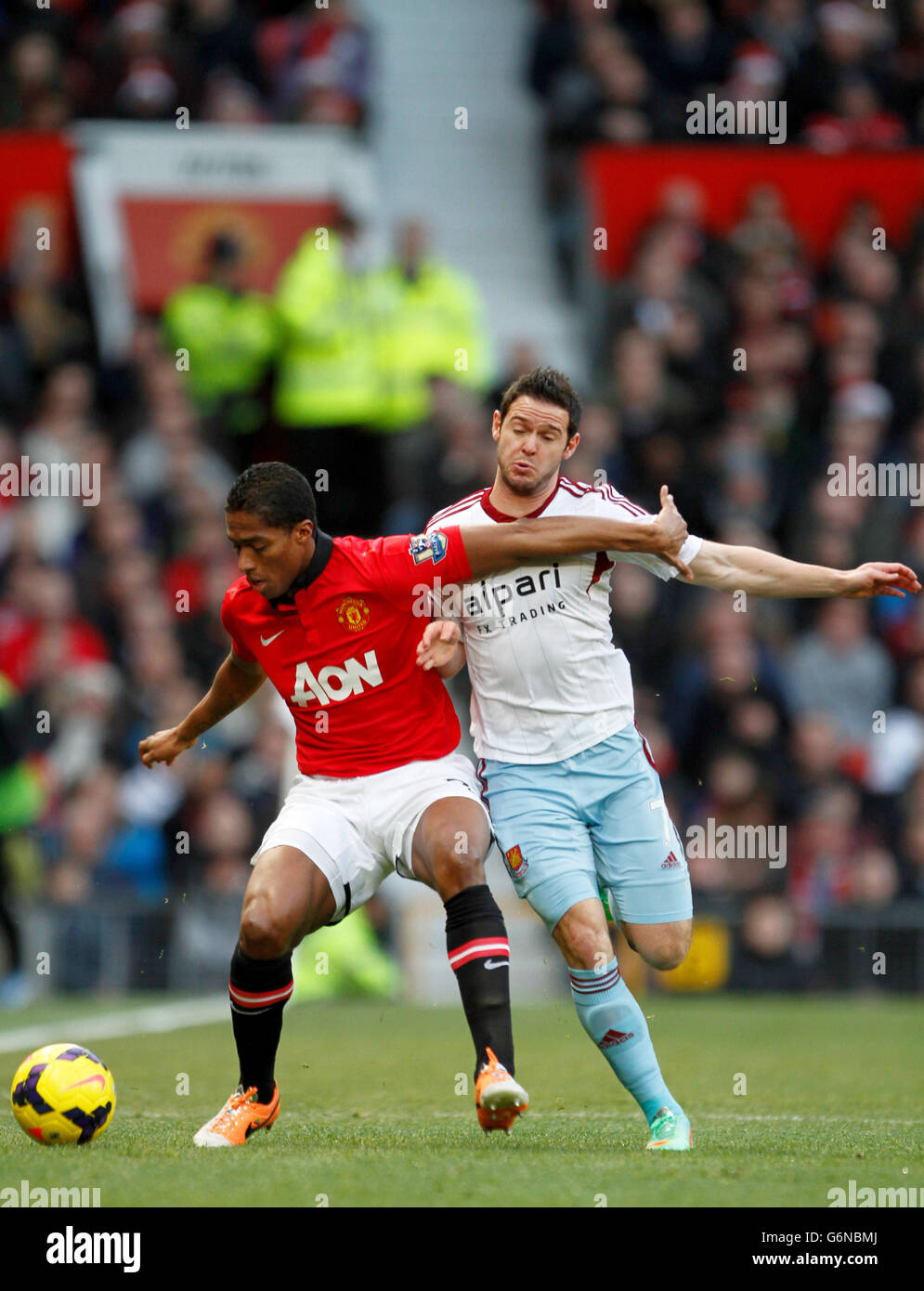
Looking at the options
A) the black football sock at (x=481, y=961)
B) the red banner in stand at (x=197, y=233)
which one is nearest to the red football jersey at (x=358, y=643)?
the black football sock at (x=481, y=961)

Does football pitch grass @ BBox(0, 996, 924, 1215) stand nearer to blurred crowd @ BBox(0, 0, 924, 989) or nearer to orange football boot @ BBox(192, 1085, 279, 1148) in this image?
orange football boot @ BBox(192, 1085, 279, 1148)

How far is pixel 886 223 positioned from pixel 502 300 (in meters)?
3.29

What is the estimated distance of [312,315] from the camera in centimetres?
1435

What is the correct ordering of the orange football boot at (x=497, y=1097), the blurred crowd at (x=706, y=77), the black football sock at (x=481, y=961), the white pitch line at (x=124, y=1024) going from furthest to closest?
the blurred crowd at (x=706, y=77), the white pitch line at (x=124, y=1024), the black football sock at (x=481, y=961), the orange football boot at (x=497, y=1097)

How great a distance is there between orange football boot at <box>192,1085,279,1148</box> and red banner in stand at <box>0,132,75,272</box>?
10622 millimetres

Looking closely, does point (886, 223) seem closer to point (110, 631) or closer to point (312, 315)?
point (312, 315)

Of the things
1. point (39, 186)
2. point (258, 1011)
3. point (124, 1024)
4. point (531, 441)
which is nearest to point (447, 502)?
point (124, 1024)

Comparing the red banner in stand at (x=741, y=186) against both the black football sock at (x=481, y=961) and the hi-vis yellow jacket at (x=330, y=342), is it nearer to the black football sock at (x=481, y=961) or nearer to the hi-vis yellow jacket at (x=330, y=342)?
the hi-vis yellow jacket at (x=330, y=342)

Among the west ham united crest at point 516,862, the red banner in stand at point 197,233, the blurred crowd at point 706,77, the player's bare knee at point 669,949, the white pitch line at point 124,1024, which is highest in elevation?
the blurred crowd at point 706,77

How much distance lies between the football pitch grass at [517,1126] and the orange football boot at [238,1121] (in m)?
0.05

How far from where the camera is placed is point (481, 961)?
6.05m

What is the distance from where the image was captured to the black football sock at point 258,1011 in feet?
20.4

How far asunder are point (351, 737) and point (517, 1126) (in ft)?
4.64

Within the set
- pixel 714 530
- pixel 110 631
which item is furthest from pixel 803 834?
pixel 110 631
